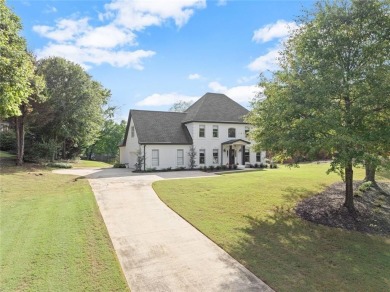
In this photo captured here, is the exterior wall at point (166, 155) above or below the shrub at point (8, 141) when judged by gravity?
below

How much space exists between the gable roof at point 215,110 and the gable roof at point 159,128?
1.35 metres

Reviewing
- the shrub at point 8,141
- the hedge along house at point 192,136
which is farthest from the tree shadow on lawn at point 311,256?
the shrub at point 8,141

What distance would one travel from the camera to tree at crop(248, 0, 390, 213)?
1005cm

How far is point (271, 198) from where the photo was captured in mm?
14672

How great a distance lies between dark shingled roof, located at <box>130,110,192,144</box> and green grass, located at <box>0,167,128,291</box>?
15.0 metres

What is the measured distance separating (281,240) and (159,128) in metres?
22.4

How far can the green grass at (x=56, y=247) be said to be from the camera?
6.21 m

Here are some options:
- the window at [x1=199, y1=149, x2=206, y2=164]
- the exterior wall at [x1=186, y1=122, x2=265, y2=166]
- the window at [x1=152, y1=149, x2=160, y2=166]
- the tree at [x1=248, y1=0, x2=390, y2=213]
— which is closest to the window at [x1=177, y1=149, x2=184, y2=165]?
the exterior wall at [x1=186, y1=122, x2=265, y2=166]

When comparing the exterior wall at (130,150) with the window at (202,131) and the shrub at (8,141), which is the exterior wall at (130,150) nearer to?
the window at (202,131)

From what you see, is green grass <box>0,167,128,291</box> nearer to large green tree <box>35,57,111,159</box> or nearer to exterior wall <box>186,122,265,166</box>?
exterior wall <box>186,122,265,166</box>

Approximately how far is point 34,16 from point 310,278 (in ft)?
49.5

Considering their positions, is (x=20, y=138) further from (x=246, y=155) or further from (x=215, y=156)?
(x=246, y=155)

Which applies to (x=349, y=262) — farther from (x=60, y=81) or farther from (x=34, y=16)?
(x=60, y=81)

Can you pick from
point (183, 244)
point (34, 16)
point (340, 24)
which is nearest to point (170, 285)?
point (183, 244)
